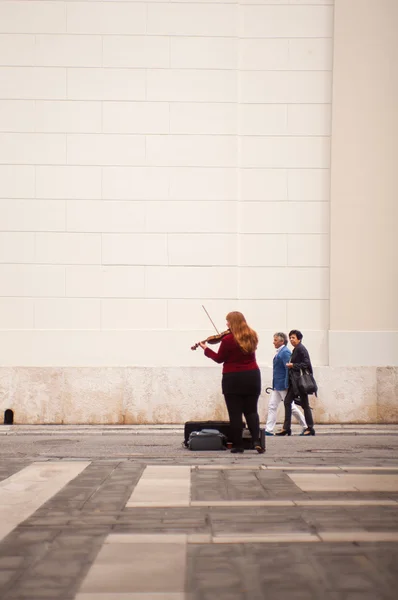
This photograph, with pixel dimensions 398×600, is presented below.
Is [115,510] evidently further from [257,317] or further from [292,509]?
[257,317]

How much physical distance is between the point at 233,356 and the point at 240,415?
0.64 metres

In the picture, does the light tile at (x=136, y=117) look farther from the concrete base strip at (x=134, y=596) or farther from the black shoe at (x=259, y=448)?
the concrete base strip at (x=134, y=596)

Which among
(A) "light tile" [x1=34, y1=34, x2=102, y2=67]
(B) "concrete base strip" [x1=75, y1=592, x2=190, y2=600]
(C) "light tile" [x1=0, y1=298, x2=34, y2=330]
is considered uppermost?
(A) "light tile" [x1=34, y1=34, x2=102, y2=67]

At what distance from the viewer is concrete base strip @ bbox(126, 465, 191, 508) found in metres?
6.25

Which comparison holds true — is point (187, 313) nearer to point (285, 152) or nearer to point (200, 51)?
point (285, 152)

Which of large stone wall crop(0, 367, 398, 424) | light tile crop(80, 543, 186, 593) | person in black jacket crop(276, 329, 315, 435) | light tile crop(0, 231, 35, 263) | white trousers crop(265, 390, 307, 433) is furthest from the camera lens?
light tile crop(0, 231, 35, 263)

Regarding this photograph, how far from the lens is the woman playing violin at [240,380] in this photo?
10461 mm

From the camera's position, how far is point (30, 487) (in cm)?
707

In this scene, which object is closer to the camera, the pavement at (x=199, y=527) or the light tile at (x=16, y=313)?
the pavement at (x=199, y=527)

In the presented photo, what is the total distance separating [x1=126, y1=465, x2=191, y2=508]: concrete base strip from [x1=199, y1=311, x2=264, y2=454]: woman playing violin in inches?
77.8

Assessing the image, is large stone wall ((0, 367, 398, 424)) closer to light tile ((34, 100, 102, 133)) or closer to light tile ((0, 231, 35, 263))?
light tile ((0, 231, 35, 263))

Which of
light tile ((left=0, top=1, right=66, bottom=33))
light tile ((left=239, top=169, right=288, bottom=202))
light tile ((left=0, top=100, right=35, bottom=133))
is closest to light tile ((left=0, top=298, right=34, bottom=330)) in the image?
light tile ((left=0, top=100, right=35, bottom=133))

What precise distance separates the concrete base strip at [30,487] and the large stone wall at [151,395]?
8.09 meters

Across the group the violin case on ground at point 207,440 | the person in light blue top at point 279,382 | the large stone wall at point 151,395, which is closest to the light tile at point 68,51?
the large stone wall at point 151,395
